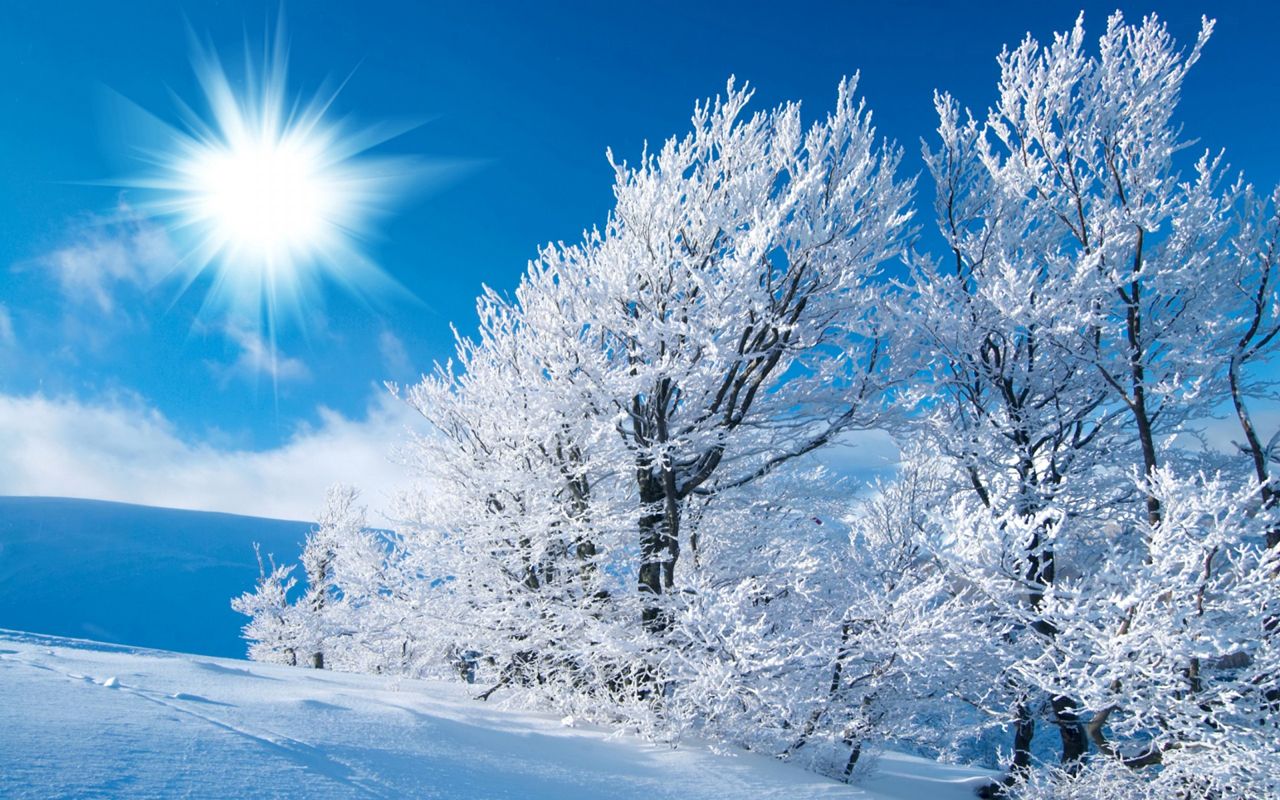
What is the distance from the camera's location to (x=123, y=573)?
3866 cm

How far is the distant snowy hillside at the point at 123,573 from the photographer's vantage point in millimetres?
34906

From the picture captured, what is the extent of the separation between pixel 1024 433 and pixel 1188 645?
3545mm

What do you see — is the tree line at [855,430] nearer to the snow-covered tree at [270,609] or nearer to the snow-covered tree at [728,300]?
the snow-covered tree at [728,300]

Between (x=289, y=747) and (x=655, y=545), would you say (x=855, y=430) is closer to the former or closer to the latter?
(x=655, y=545)

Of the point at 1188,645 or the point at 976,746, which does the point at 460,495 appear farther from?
the point at 976,746

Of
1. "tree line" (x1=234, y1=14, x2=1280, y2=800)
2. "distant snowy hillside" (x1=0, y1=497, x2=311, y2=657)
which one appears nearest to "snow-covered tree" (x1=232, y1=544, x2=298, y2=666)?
"distant snowy hillside" (x1=0, y1=497, x2=311, y2=657)

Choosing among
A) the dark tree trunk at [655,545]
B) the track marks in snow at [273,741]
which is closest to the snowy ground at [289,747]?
the track marks in snow at [273,741]

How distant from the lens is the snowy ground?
2359mm

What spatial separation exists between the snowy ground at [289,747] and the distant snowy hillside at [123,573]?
29971mm

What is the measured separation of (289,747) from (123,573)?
4890 centimetres

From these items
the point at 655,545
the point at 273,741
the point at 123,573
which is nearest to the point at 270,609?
the point at 655,545

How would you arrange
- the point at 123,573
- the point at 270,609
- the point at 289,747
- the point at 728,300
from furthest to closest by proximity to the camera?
1. the point at 123,573
2. the point at 270,609
3. the point at 728,300
4. the point at 289,747

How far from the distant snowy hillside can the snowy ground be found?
2997 cm

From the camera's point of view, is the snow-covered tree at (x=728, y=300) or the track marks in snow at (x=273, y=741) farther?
the snow-covered tree at (x=728, y=300)
